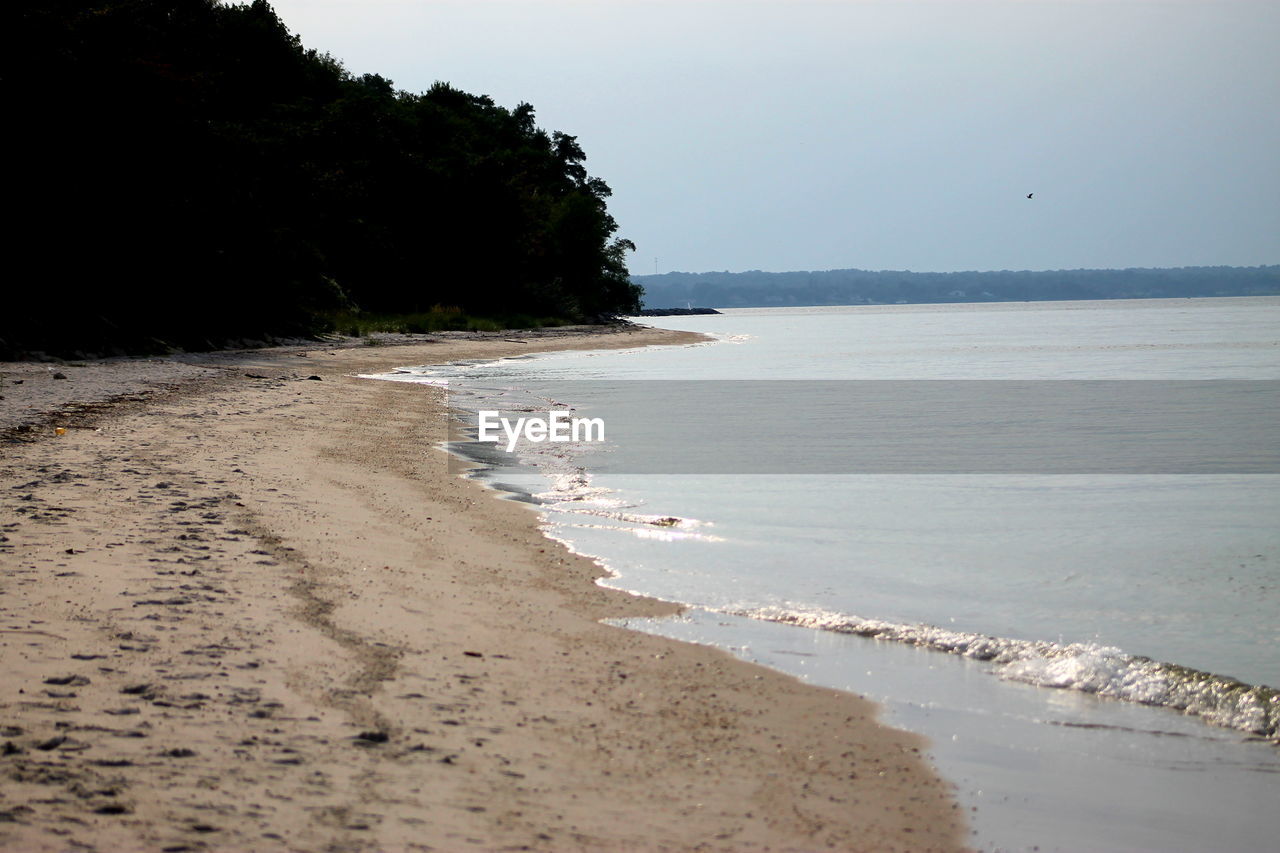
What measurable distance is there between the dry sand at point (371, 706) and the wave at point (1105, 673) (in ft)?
4.12

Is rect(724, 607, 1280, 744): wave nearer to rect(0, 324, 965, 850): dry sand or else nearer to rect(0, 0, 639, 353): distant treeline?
rect(0, 324, 965, 850): dry sand

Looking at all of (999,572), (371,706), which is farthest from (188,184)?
(371,706)

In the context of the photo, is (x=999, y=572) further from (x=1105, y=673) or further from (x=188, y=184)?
(x=188, y=184)

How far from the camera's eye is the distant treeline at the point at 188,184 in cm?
2714

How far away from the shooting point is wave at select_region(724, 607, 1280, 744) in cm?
565

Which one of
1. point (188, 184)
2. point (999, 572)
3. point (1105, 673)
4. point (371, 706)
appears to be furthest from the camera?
point (188, 184)

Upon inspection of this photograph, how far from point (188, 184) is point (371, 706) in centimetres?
3065

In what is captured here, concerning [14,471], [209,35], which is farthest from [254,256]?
[14,471]

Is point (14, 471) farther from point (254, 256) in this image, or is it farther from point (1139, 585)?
point (254, 256)

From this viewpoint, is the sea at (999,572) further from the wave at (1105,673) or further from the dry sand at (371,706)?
the dry sand at (371,706)

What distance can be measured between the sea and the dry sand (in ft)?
1.67

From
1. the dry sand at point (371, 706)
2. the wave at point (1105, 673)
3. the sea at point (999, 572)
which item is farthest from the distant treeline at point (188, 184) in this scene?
the wave at point (1105, 673)

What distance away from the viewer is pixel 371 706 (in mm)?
4734

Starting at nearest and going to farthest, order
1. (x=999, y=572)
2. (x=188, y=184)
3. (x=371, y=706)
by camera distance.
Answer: (x=371, y=706) < (x=999, y=572) < (x=188, y=184)
